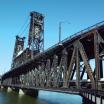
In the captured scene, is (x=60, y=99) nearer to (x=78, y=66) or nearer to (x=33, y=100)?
(x=33, y=100)

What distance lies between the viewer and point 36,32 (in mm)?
98938

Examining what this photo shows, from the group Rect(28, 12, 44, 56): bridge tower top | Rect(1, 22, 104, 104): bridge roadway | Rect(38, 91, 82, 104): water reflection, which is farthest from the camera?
Rect(28, 12, 44, 56): bridge tower top

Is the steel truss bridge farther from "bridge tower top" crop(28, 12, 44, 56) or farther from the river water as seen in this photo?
"bridge tower top" crop(28, 12, 44, 56)

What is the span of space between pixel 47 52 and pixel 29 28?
4617 cm

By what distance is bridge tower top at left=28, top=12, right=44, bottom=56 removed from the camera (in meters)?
96.6

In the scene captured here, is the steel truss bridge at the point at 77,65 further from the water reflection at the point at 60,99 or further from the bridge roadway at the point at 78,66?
the water reflection at the point at 60,99

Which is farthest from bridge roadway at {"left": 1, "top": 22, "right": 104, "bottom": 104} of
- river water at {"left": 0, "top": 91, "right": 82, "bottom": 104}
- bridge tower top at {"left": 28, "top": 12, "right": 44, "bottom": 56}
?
bridge tower top at {"left": 28, "top": 12, "right": 44, "bottom": 56}

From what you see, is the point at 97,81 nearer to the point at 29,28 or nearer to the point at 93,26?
the point at 93,26

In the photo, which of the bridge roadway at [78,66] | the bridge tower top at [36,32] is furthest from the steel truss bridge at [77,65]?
the bridge tower top at [36,32]

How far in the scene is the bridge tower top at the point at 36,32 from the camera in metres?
96.6

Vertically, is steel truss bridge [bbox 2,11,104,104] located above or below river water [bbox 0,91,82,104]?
above

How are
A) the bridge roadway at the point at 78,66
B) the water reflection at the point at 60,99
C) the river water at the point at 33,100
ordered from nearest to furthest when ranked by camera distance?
the bridge roadway at the point at 78,66
the river water at the point at 33,100
the water reflection at the point at 60,99

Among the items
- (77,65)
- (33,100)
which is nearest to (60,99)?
(33,100)

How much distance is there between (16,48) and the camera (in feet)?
462
